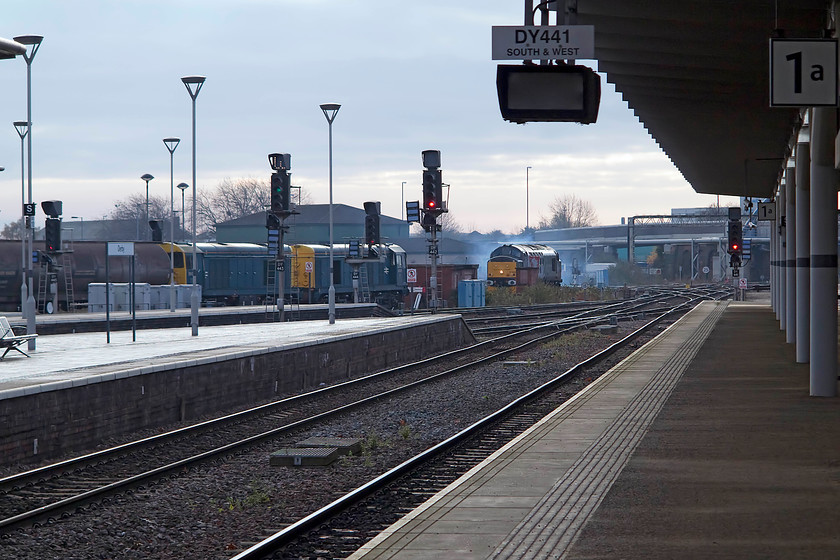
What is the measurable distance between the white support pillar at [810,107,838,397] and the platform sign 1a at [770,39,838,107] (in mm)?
3501

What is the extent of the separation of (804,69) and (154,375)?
32.8 feet

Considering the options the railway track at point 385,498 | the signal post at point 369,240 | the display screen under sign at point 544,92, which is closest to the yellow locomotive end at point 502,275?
the signal post at point 369,240

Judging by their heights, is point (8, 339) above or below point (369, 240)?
below

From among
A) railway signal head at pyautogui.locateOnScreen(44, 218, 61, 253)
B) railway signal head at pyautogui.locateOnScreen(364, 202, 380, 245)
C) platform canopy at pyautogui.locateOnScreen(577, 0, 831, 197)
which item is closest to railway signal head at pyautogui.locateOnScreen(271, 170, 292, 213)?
railway signal head at pyautogui.locateOnScreen(364, 202, 380, 245)

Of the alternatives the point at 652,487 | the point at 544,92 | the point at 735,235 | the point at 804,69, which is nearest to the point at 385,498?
the point at 652,487

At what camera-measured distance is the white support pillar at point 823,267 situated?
49.0 ft

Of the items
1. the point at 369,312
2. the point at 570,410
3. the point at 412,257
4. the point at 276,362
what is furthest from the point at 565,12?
the point at 412,257

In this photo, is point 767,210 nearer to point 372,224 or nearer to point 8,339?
point 372,224

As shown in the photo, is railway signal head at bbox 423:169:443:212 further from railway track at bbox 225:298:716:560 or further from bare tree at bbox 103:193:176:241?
bare tree at bbox 103:193:176:241

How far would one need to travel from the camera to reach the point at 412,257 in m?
122

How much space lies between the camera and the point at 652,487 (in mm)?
8758

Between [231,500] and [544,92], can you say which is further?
[544,92]

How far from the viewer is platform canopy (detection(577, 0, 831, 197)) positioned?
39.8 ft

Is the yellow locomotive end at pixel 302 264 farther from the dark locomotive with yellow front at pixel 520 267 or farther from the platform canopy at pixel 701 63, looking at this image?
the platform canopy at pixel 701 63
